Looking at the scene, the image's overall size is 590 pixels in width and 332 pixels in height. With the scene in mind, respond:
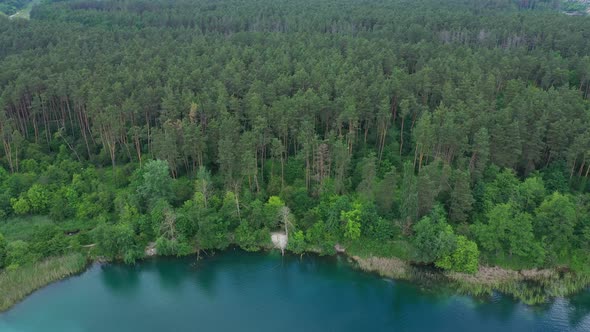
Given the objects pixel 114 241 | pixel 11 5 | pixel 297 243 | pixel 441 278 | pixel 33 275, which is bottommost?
pixel 441 278

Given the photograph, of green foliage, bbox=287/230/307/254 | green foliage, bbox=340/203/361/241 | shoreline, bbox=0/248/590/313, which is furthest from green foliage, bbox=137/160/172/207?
green foliage, bbox=340/203/361/241

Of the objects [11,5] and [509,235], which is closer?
[509,235]

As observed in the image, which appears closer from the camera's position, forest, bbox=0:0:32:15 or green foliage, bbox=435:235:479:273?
green foliage, bbox=435:235:479:273

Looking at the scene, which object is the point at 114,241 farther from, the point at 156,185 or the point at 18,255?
the point at 18,255

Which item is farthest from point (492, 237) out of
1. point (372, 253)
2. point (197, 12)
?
point (197, 12)

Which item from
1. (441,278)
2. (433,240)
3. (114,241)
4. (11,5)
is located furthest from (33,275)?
(11,5)

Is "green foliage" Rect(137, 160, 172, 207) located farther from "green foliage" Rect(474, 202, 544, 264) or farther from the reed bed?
"green foliage" Rect(474, 202, 544, 264)

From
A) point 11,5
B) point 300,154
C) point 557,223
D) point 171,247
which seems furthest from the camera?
point 11,5

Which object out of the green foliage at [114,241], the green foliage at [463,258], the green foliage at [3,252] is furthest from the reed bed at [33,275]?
the green foliage at [463,258]
